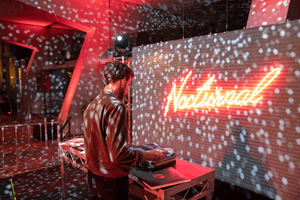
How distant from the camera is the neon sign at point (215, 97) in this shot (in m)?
2.67

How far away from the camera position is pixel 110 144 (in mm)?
1188

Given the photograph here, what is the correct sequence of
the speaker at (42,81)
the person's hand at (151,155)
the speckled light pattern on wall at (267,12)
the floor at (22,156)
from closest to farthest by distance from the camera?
the person's hand at (151,155) → the speckled light pattern on wall at (267,12) → the floor at (22,156) → the speaker at (42,81)

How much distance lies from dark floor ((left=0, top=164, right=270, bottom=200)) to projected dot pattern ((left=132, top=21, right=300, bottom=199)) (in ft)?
0.44

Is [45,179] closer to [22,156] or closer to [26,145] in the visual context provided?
[22,156]

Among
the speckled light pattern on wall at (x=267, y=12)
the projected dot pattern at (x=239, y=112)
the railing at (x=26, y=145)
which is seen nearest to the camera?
the projected dot pattern at (x=239, y=112)

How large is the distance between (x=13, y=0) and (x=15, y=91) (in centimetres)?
531

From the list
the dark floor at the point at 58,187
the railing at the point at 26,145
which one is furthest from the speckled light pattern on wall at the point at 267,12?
the railing at the point at 26,145

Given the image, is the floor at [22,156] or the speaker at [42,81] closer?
the floor at [22,156]

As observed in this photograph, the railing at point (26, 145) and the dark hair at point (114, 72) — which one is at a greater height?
the dark hair at point (114, 72)

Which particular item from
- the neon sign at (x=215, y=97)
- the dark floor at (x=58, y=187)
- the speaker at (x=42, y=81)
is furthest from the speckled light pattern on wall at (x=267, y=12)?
the speaker at (x=42, y=81)

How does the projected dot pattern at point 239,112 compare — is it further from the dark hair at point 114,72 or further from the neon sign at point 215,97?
the dark hair at point 114,72

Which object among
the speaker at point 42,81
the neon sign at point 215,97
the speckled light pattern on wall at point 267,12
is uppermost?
the speckled light pattern on wall at point 267,12

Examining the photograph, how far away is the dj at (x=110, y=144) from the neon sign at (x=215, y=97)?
1857mm

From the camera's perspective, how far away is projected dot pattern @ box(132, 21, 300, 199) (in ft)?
8.15
